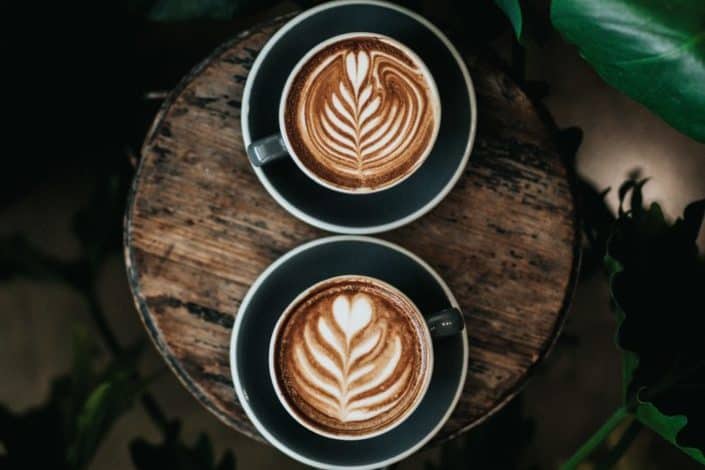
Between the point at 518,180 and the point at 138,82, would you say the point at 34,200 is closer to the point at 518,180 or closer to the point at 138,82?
the point at 138,82

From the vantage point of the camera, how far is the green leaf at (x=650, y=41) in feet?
2.87

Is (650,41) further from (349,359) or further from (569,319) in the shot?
(569,319)

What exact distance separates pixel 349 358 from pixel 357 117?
351 mm

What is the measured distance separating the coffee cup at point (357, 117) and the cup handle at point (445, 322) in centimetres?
20

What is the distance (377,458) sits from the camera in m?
1.07

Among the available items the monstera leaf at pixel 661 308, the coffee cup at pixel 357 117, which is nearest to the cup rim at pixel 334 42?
the coffee cup at pixel 357 117

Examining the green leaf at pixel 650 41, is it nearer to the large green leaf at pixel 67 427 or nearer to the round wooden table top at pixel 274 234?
the round wooden table top at pixel 274 234

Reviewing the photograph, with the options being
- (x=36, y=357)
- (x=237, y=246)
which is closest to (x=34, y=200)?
(x=36, y=357)

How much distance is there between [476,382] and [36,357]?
1.34 metres

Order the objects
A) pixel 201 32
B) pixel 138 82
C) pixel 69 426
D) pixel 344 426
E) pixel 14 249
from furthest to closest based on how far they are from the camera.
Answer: pixel 201 32
pixel 138 82
pixel 14 249
pixel 69 426
pixel 344 426

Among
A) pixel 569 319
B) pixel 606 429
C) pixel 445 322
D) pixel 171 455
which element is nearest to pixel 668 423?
pixel 606 429

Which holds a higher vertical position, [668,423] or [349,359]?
[668,423]

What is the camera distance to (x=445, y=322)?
100 cm

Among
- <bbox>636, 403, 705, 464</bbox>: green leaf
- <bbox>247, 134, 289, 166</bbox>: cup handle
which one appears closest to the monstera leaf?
<bbox>636, 403, 705, 464</bbox>: green leaf
